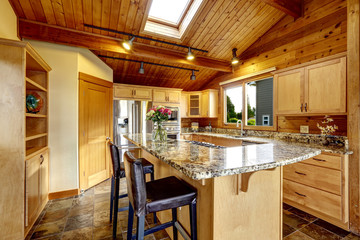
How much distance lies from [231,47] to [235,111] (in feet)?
5.26

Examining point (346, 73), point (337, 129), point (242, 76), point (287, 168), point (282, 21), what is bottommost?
point (287, 168)

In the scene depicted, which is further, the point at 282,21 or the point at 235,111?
the point at 235,111

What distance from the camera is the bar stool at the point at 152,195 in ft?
3.40

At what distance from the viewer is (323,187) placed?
6.62ft

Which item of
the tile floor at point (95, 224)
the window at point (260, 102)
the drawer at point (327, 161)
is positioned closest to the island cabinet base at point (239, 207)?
the tile floor at point (95, 224)

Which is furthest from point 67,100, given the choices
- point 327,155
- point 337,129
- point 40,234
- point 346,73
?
point 337,129

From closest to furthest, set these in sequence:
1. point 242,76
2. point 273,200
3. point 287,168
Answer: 1. point 273,200
2. point 287,168
3. point 242,76

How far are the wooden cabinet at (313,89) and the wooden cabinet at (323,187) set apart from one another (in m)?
0.70

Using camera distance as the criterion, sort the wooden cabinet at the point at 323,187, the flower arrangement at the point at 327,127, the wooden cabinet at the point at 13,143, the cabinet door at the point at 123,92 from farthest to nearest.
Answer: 1. the cabinet door at the point at 123,92
2. the flower arrangement at the point at 327,127
3. the wooden cabinet at the point at 323,187
4. the wooden cabinet at the point at 13,143

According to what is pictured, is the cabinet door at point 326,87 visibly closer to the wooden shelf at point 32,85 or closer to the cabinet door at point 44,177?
the wooden shelf at point 32,85

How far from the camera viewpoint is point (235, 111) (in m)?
4.48

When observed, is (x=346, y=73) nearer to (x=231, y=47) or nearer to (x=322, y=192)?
(x=322, y=192)

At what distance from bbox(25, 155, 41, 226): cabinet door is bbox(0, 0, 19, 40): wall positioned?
159cm

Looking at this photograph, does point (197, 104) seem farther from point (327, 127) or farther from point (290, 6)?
point (327, 127)
